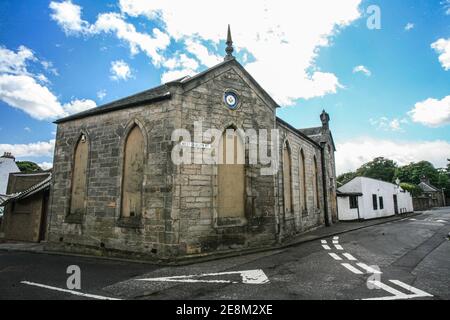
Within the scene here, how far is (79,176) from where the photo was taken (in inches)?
438

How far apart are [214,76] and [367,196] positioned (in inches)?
868

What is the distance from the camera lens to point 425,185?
60.7 m

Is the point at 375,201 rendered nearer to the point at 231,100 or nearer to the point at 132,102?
the point at 231,100

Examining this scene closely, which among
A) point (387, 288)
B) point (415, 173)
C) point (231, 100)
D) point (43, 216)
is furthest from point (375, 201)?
point (415, 173)

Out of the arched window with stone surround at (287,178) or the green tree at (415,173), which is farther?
the green tree at (415,173)

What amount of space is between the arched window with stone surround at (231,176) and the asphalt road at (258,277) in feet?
5.96

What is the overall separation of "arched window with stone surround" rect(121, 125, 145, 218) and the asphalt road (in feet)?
6.28

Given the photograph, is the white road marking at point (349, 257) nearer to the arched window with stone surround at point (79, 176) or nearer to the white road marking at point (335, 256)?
the white road marking at point (335, 256)

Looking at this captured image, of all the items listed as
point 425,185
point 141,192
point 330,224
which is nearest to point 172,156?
point 141,192

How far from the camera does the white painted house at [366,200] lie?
2277cm

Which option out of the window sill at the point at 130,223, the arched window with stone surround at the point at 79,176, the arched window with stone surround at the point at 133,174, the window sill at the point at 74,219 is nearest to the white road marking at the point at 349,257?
the window sill at the point at 130,223

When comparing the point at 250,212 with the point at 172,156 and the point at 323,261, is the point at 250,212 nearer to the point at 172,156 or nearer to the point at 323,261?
the point at 323,261

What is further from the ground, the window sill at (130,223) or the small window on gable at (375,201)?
the small window on gable at (375,201)

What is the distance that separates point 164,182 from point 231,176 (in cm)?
264
